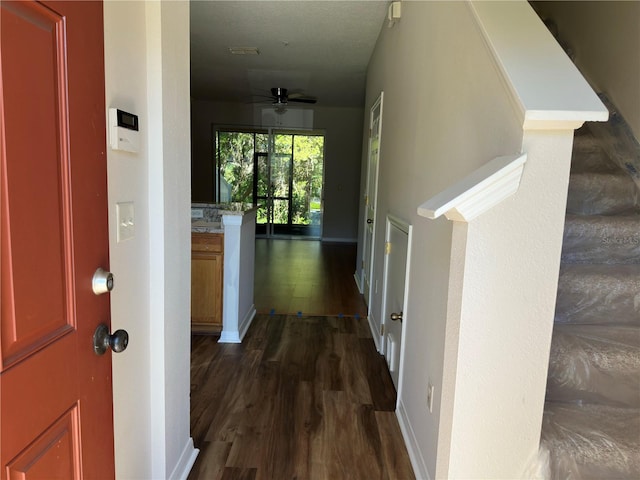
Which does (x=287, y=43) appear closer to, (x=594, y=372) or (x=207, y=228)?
(x=207, y=228)

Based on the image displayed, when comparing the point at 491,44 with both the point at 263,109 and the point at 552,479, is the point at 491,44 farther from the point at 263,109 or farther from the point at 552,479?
the point at 263,109

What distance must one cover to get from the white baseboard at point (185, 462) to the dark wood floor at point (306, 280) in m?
2.17

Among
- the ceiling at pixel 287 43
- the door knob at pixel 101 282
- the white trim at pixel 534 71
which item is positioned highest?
the ceiling at pixel 287 43

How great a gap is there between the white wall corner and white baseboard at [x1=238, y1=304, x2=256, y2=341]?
8.67 feet

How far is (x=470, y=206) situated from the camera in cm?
→ 93

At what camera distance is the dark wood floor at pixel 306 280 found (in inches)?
164

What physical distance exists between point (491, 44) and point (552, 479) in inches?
49.6

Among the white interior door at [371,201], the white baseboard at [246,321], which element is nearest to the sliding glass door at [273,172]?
the white interior door at [371,201]

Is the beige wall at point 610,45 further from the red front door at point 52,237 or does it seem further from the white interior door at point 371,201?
the red front door at point 52,237

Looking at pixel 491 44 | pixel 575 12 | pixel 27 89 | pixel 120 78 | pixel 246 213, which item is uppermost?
pixel 575 12

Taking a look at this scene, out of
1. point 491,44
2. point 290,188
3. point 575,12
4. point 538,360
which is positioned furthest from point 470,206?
point 290,188

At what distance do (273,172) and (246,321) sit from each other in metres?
5.58

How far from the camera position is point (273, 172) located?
8609mm

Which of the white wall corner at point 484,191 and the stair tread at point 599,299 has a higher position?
the white wall corner at point 484,191
